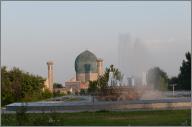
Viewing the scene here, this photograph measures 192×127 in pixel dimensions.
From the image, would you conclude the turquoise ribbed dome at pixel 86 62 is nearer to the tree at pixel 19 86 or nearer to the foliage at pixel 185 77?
the foliage at pixel 185 77

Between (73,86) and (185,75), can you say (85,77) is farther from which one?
(185,75)

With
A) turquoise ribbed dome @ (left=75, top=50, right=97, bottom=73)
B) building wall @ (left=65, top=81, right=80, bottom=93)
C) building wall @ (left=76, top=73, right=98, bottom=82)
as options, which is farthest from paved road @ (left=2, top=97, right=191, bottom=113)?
building wall @ (left=65, top=81, right=80, bottom=93)

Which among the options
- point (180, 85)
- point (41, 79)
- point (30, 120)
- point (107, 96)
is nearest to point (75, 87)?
point (180, 85)

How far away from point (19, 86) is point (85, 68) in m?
39.4

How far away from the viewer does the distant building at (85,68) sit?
7200 cm

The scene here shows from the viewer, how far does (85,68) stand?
2965 inches

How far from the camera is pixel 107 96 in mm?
26594

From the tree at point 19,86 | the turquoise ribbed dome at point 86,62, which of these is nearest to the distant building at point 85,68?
the turquoise ribbed dome at point 86,62

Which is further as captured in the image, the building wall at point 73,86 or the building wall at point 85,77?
the building wall at point 73,86

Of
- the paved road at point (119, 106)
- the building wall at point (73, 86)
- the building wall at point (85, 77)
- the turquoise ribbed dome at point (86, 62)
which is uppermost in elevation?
the turquoise ribbed dome at point (86, 62)

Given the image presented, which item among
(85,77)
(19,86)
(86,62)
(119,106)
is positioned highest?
(86,62)

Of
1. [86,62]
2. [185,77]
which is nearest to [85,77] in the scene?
[86,62]

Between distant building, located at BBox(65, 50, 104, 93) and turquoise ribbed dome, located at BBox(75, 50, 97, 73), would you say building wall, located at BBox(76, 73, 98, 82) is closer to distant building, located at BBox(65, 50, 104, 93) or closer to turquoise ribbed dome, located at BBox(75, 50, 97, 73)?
distant building, located at BBox(65, 50, 104, 93)

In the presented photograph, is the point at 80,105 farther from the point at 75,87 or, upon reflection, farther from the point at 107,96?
the point at 75,87
